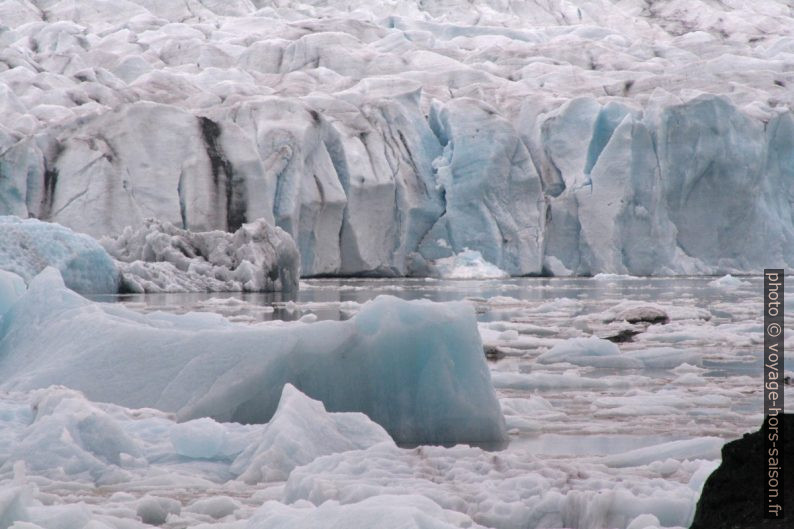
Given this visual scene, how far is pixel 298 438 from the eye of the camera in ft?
11.6

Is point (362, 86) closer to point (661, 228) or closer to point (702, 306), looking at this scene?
point (661, 228)

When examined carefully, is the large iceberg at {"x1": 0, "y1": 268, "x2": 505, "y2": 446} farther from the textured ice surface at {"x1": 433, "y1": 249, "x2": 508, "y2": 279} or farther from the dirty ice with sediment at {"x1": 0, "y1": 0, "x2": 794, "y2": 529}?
the textured ice surface at {"x1": 433, "y1": 249, "x2": 508, "y2": 279}

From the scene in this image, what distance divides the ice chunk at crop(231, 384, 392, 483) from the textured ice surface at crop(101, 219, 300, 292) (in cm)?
1179

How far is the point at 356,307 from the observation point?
11086 mm

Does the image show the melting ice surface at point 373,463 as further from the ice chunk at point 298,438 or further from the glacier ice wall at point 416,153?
the glacier ice wall at point 416,153

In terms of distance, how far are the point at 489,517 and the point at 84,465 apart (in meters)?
1.43

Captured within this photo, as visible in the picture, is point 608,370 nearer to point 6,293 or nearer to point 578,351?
point 578,351

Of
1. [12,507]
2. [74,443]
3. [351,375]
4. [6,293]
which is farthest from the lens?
[6,293]

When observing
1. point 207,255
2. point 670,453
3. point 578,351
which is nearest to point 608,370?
point 578,351

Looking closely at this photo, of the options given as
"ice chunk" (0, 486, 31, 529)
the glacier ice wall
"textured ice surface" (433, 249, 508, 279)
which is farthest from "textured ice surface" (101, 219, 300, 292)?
"ice chunk" (0, 486, 31, 529)

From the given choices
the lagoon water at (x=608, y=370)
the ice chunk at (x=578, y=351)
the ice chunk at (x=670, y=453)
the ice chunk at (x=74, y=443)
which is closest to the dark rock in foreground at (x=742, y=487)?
the ice chunk at (x=670, y=453)

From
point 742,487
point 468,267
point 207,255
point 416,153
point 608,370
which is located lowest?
point 468,267

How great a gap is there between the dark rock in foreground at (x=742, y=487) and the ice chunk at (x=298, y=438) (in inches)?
69.3

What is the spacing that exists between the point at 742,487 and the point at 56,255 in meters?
12.6
